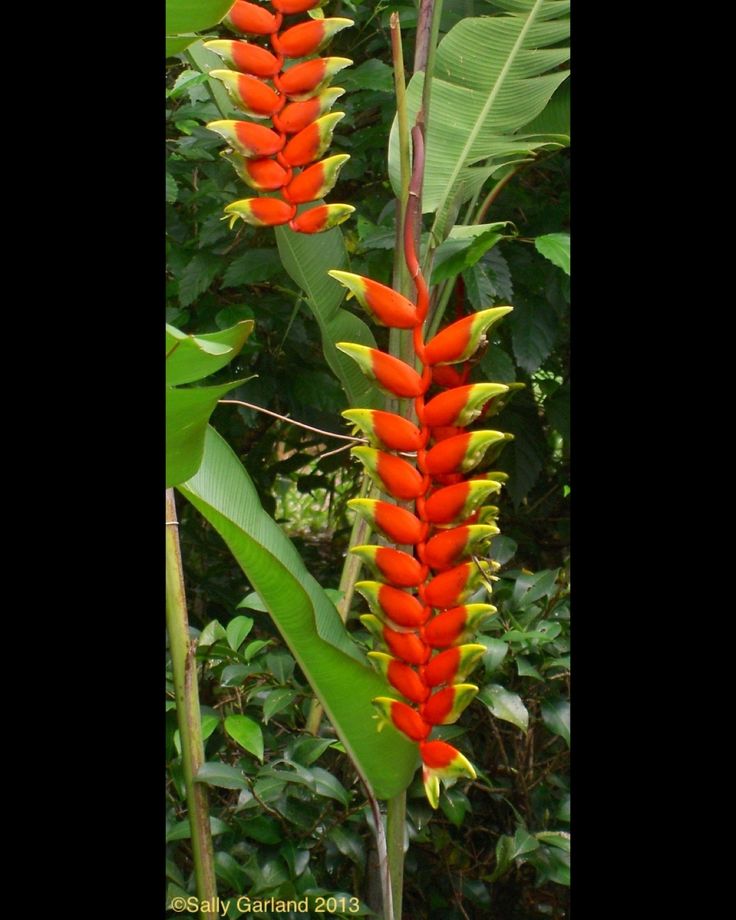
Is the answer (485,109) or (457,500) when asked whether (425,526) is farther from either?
(485,109)

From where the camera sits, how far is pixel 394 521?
94cm

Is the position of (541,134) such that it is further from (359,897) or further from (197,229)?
(359,897)

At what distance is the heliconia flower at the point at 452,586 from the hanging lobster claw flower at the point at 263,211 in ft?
1.15

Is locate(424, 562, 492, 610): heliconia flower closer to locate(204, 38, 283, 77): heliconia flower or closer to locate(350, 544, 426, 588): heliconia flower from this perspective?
locate(350, 544, 426, 588): heliconia flower

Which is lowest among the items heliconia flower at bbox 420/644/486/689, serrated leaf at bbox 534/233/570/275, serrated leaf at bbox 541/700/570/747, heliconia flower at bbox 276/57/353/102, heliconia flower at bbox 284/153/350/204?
serrated leaf at bbox 541/700/570/747

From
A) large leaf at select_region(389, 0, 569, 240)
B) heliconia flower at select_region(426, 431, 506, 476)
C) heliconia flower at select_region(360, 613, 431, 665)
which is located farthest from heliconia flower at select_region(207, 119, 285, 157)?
heliconia flower at select_region(360, 613, 431, 665)

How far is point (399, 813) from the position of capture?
0.99 meters

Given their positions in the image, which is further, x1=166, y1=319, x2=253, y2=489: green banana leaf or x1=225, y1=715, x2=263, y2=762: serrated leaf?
x1=225, y1=715, x2=263, y2=762: serrated leaf

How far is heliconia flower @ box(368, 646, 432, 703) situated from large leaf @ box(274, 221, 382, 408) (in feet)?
0.75

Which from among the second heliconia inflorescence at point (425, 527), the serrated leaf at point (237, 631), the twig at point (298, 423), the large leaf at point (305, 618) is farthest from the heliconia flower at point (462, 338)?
the serrated leaf at point (237, 631)

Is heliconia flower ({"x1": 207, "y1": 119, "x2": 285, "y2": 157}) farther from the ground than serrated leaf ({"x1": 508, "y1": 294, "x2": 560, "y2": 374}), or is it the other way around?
heliconia flower ({"x1": 207, "y1": 119, "x2": 285, "y2": 157})

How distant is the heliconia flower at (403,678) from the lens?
954 mm

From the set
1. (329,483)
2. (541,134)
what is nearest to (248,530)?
(329,483)

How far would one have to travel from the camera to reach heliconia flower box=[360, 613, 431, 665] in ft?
3.11
